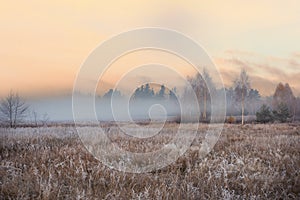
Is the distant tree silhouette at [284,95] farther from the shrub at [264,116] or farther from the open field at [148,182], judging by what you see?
the open field at [148,182]

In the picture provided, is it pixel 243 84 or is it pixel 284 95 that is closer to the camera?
pixel 243 84

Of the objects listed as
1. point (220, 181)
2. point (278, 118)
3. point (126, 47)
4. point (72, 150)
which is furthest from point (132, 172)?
point (278, 118)

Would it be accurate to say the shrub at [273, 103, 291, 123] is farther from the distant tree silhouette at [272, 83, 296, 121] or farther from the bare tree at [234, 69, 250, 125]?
the distant tree silhouette at [272, 83, 296, 121]

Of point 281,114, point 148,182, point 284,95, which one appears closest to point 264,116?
point 281,114

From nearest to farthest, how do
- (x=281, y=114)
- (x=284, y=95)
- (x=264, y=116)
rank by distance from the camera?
(x=281, y=114)
(x=264, y=116)
(x=284, y=95)

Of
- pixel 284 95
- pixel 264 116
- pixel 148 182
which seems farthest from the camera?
pixel 284 95

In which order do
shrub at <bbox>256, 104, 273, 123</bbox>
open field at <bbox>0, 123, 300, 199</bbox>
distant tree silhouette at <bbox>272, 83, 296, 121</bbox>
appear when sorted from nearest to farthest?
open field at <bbox>0, 123, 300, 199</bbox>, shrub at <bbox>256, 104, 273, 123</bbox>, distant tree silhouette at <bbox>272, 83, 296, 121</bbox>

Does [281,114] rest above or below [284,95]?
below

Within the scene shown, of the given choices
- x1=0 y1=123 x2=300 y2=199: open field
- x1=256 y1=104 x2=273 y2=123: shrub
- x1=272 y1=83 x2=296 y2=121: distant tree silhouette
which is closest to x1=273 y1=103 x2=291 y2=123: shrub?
x1=256 y1=104 x2=273 y2=123: shrub

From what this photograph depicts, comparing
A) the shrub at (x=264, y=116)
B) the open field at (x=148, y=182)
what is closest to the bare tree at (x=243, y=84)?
the shrub at (x=264, y=116)

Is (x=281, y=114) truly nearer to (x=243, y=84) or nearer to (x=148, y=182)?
(x=243, y=84)

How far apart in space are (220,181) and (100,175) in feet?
6.81

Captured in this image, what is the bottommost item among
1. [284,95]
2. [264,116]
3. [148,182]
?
[148,182]

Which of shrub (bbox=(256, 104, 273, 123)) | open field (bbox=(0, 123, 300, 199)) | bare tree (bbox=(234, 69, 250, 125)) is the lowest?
open field (bbox=(0, 123, 300, 199))
